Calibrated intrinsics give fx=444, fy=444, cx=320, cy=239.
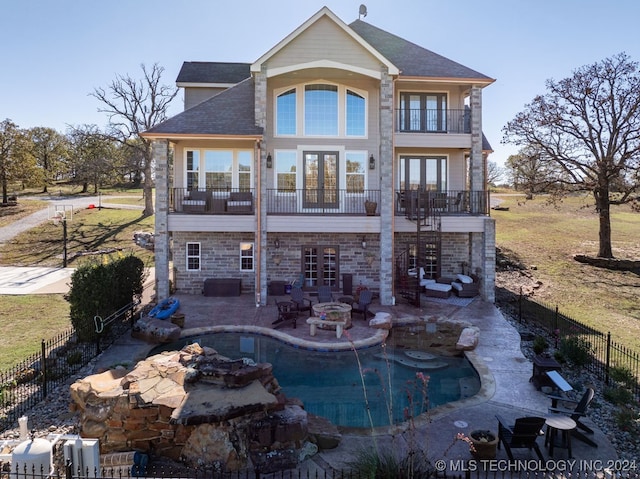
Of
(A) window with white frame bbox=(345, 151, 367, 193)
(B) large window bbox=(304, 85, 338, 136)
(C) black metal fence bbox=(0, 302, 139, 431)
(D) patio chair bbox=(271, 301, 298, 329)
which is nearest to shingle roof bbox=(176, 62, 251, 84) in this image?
(B) large window bbox=(304, 85, 338, 136)

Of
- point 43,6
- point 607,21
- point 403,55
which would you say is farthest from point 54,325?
point 607,21

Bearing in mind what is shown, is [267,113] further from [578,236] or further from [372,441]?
[578,236]

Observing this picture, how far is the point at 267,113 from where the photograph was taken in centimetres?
1984

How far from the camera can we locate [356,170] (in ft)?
66.7

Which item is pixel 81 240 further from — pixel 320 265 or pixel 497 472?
pixel 497 472

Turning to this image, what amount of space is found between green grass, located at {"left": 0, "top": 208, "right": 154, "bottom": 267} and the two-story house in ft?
36.7

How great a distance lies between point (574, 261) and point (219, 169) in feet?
72.4

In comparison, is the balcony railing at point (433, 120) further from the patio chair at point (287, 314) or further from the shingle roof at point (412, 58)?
the patio chair at point (287, 314)

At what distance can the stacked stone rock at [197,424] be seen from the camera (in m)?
7.80

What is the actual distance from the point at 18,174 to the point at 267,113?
32771 mm

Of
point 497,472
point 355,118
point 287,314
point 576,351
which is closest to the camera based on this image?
point 497,472

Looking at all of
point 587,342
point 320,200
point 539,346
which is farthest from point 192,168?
point 587,342

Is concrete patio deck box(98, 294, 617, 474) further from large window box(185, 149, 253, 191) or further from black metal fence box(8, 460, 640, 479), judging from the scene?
large window box(185, 149, 253, 191)

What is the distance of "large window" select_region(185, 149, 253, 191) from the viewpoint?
20.6 m
